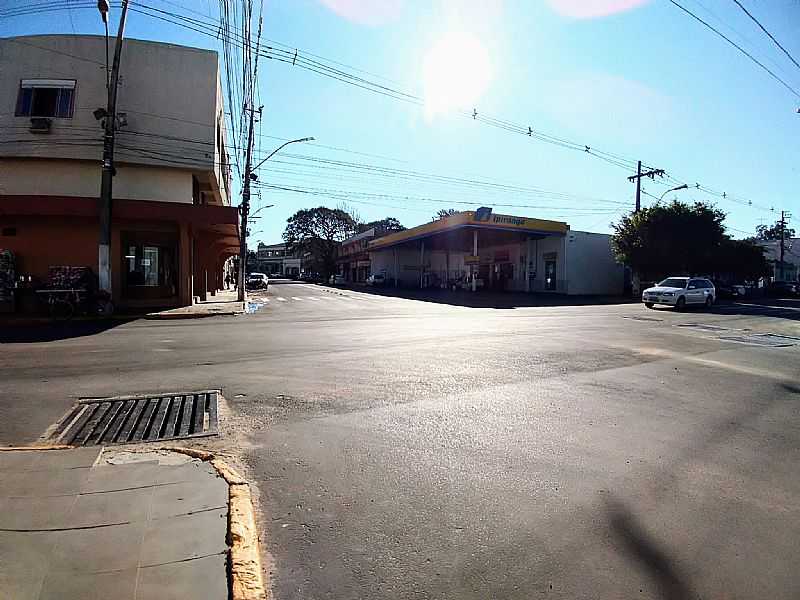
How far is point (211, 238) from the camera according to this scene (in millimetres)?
28078

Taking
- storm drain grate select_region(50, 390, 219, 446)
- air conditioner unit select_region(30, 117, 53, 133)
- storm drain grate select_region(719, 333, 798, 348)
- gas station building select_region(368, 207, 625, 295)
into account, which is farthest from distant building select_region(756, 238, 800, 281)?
storm drain grate select_region(50, 390, 219, 446)

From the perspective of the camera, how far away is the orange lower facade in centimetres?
1802

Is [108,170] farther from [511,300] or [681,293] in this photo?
[681,293]

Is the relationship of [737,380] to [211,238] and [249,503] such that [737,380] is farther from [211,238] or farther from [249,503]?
[211,238]

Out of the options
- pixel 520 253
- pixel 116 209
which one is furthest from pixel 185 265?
pixel 520 253

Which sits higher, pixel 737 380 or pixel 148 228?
pixel 148 228

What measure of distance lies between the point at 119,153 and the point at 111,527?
822 inches

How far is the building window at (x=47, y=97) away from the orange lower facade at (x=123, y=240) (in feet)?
14.8

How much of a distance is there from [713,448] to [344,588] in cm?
408

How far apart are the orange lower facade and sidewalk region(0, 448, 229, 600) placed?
55.1ft

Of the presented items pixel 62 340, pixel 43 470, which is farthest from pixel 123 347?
pixel 43 470

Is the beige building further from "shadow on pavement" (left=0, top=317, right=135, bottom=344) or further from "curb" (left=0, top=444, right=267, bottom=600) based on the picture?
"curb" (left=0, top=444, right=267, bottom=600)

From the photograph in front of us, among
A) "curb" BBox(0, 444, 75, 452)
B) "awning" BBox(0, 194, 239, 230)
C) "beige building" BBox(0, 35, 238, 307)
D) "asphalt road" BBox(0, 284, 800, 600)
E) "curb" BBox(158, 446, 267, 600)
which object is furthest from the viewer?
"beige building" BBox(0, 35, 238, 307)

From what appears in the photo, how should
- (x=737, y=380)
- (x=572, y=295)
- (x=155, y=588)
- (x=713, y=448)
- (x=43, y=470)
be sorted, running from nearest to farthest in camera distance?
(x=155, y=588) → (x=43, y=470) → (x=713, y=448) → (x=737, y=380) → (x=572, y=295)
